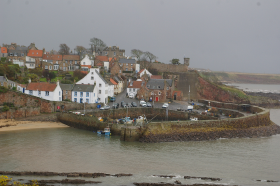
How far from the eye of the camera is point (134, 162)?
21.7 metres

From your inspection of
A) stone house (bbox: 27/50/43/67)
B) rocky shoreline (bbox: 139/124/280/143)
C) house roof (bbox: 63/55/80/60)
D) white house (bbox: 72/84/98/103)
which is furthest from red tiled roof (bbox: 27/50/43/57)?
rocky shoreline (bbox: 139/124/280/143)

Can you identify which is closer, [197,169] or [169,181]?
[169,181]

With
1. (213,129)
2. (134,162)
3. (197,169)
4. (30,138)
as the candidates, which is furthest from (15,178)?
(213,129)

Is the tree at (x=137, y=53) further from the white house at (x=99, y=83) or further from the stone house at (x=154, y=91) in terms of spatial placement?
the white house at (x=99, y=83)

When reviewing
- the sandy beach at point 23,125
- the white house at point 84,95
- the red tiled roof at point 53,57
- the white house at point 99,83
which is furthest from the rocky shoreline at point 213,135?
the red tiled roof at point 53,57

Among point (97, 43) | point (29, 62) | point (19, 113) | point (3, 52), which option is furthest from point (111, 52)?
point (19, 113)

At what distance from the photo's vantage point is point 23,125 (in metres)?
32.2

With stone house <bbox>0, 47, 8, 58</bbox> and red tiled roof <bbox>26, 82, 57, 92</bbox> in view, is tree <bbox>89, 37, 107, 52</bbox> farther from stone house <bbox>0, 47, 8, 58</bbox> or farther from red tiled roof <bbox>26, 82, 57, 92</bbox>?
red tiled roof <bbox>26, 82, 57, 92</bbox>

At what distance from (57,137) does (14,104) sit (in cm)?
1061

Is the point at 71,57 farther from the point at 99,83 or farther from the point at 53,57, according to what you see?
the point at 99,83

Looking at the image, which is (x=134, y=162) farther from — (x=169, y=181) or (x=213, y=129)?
(x=213, y=129)

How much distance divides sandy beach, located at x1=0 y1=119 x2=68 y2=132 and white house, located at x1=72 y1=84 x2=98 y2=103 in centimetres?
617

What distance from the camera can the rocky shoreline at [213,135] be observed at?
89.6 ft

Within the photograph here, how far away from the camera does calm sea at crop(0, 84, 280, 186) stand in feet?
64.9
